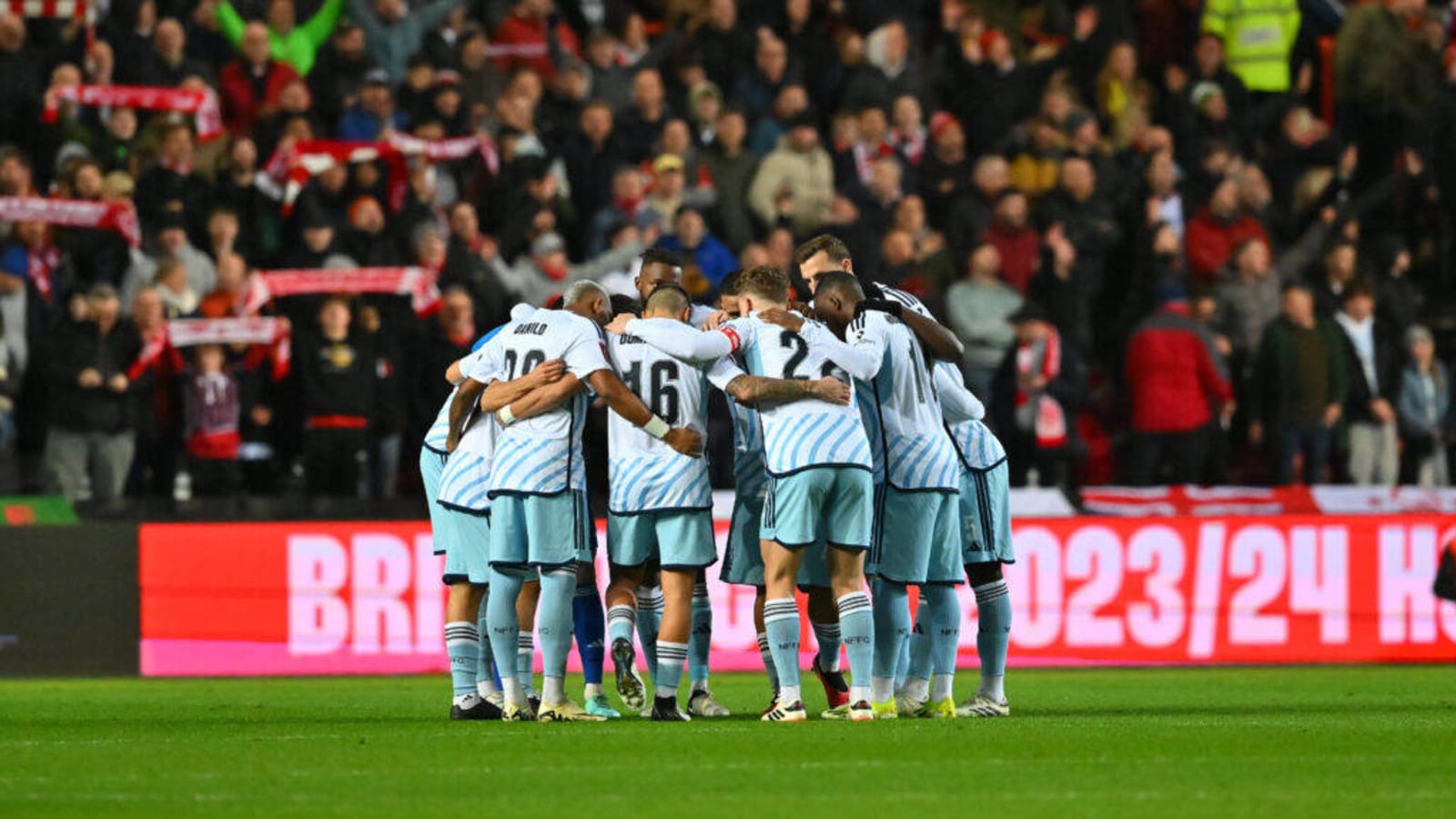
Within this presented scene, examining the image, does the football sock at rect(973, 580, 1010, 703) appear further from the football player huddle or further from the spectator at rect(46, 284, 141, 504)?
the spectator at rect(46, 284, 141, 504)

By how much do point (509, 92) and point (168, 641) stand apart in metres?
5.81

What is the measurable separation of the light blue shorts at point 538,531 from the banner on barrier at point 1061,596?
663 centimetres

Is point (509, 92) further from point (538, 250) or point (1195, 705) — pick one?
point (1195, 705)

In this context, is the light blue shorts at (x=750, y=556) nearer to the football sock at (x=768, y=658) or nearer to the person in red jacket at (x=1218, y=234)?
the football sock at (x=768, y=658)

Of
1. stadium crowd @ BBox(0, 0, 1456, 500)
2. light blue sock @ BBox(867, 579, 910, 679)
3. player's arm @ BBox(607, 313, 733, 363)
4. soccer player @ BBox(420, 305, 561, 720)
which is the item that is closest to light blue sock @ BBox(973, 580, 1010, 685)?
light blue sock @ BBox(867, 579, 910, 679)

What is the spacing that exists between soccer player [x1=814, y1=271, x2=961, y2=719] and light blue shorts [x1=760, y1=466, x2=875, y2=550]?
37 centimetres

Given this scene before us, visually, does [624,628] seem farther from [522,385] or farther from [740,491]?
[522,385]

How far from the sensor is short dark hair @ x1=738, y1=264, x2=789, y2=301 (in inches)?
485

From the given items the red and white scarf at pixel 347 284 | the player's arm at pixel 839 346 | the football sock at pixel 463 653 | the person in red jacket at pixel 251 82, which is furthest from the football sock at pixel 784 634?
the person in red jacket at pixel 251 82

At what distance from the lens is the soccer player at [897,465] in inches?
493

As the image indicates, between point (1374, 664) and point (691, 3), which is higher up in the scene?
point (691, 3)

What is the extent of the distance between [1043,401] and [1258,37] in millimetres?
5962

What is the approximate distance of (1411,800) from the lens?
29.1 feet

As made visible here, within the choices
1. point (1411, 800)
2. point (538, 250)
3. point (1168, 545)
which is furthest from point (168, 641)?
point (1411, 800)
